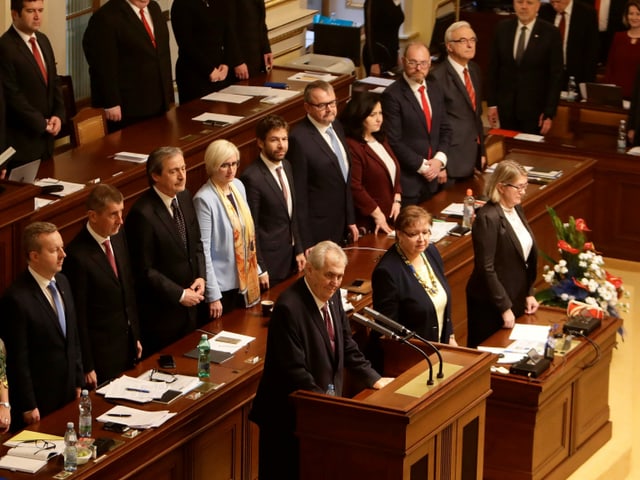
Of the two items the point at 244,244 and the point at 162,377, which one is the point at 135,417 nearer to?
the point at 162,377

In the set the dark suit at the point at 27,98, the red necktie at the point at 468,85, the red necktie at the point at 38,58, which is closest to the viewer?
the dark suit at the point at 27,98

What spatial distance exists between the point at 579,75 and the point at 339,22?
8.07 ft

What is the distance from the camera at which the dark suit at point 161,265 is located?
718 centimetres

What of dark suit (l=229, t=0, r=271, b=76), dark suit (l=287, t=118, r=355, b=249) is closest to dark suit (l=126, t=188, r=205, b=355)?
dark suit (l=287, t=118, r=355, b=249)

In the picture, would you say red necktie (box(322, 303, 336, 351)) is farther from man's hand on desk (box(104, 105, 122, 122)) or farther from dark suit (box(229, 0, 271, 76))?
dark suit (box(229, 0, 271, 76))

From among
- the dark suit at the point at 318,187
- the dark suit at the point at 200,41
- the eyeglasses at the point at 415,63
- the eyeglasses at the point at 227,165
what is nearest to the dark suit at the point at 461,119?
the eyeglasses at the point at 415,63

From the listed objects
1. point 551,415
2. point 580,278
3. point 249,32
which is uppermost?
point 249,32

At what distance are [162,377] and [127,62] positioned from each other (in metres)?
3.58

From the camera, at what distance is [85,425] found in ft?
20.0

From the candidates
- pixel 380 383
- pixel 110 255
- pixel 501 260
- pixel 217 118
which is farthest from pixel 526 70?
pixel 380 383

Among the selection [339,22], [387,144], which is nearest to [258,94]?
[387,144]

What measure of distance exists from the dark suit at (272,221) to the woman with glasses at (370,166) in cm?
74

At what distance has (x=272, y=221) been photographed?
314 inches

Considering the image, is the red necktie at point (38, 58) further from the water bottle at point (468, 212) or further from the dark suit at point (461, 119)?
the water bottle at point (468, 212)
